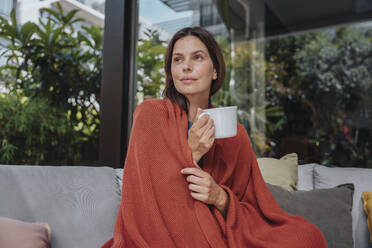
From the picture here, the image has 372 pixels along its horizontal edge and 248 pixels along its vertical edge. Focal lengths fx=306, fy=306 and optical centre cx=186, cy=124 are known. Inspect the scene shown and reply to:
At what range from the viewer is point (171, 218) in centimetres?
96

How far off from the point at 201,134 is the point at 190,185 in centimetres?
17

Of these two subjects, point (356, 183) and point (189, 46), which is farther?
point (356, 183)

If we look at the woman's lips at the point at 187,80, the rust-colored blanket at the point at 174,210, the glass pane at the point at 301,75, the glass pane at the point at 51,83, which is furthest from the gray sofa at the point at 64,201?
the glass pane at the point at 301,75

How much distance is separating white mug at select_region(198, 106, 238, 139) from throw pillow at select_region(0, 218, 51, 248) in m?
0.67

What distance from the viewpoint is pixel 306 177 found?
1825 mm

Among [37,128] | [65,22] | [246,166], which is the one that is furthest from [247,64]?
[246,166]

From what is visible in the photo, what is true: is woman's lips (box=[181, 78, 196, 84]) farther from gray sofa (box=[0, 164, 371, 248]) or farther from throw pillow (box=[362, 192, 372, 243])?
throw pillow (box=[362, 192, 372, 243])

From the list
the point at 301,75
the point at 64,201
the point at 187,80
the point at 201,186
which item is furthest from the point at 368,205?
the point at 301,75

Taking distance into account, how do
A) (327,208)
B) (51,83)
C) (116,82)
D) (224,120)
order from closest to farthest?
(224,120), (327,208), (116,82), (51,83)

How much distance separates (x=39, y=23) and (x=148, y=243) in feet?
6.69

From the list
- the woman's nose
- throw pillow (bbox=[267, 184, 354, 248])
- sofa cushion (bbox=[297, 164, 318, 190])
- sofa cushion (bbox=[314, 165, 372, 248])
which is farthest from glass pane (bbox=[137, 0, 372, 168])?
the woman's nose

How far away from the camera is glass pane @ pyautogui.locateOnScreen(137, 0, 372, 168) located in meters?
4.03

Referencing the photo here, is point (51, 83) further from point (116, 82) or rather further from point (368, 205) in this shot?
point (368, 205)

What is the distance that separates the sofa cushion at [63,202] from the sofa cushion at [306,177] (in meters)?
1.08
